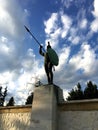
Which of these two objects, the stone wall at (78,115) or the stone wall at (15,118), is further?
the stone wall at (15,118)

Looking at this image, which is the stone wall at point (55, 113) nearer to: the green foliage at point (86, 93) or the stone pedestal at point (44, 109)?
the stone pedestal at point (44, 109)

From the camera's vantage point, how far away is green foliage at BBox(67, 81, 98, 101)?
22.6 metres

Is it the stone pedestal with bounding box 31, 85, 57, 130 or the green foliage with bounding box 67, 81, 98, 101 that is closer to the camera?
the stone pedestal with bounding box 31, 85, 57, 130

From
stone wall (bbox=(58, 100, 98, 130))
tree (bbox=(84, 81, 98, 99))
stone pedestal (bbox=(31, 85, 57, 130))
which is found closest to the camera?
stone wall (bbox=(58, 100, 98, 130))

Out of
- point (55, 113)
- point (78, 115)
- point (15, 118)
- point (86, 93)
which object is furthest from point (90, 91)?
point (78, 115)

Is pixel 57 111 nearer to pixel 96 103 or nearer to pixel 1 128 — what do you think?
pixel 96 103

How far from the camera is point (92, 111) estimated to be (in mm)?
7941

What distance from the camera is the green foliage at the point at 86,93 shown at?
22641 mm

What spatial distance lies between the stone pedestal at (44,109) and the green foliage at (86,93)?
13808 mm

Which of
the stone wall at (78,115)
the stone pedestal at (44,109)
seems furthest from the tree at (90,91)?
the stone wall at (78,115)

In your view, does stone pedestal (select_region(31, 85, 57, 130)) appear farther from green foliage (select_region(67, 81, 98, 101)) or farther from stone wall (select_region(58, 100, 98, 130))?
green foliage (select_region(67, 81, 98, 101))

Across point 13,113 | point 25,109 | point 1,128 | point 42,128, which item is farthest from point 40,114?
point 1,128

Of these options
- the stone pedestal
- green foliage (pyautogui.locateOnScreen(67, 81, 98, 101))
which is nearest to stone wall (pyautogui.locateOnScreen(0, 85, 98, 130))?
the stone pedestal

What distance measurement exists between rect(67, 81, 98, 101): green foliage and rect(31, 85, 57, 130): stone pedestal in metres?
13.8
